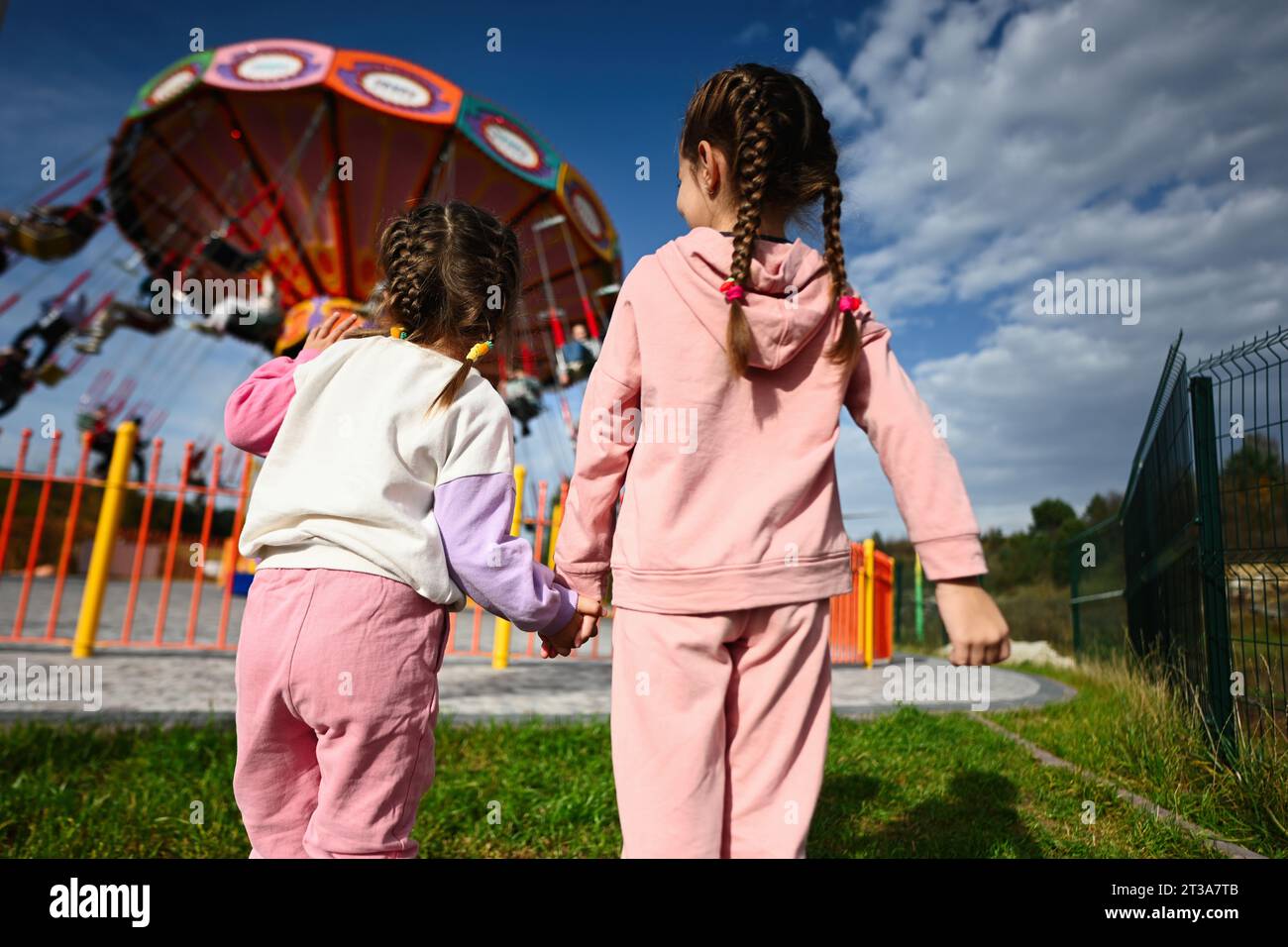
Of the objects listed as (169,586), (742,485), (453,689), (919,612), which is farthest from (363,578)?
(919,612)

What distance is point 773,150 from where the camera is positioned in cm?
161

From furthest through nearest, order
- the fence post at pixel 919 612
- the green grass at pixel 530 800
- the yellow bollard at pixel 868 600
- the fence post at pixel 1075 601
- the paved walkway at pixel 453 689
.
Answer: the fence post at pixel 919 612 → the yellow bollard at pixel 868 600 → the fence post at pixel 1075 601 → the paved walkway at pixel 453 689 → the green grass at pixel 530 800

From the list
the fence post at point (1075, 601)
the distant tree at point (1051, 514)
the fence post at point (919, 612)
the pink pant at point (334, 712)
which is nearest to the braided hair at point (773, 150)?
the pink pant at point (334, 712)

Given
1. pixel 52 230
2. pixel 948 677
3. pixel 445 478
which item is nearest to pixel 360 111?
pixel 52 230

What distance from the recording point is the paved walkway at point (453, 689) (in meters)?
4.32

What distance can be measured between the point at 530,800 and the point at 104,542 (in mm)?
5369

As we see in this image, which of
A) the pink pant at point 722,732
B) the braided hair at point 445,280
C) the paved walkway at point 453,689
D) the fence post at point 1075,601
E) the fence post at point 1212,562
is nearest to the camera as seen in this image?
the pink pant at point 722,732

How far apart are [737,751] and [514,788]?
1878mm

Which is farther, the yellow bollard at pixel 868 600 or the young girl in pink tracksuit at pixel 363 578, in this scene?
the yellow bollard at pixel 868 600

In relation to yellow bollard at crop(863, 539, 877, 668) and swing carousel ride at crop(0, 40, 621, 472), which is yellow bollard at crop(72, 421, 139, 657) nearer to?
swing carousel ride at crop(0, 40, 621, 472)

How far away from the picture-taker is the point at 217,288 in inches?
465

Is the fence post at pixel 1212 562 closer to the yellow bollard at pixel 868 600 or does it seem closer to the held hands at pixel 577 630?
the held hands at pixel 577 630
